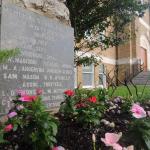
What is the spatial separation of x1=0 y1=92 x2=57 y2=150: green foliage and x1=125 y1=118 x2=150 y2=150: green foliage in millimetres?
644

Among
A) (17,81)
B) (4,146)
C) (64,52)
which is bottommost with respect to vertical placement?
(4,146)

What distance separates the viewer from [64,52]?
679 centimetres

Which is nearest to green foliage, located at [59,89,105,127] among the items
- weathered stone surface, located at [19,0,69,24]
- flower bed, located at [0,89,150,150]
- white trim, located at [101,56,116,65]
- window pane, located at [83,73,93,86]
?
flower bed, located at [0,89,150,150]

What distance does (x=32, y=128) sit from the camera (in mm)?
3242

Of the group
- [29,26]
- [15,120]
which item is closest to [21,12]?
[29,26]

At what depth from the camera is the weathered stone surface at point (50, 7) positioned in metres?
6.19

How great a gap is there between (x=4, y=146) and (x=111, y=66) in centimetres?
2773

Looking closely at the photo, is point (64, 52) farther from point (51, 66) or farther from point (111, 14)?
point (111, 14)

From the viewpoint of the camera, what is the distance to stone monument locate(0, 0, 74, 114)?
525cm

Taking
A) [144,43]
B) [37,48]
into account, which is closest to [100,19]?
[37,48]

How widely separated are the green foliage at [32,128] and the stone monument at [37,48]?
1508 millimetres

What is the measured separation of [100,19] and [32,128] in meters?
9.19

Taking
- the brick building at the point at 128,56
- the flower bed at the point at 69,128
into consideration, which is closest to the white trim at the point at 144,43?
the brick building at the point at 128,56

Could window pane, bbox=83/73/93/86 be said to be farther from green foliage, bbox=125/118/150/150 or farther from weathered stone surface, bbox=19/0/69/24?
green foliage, bbox=125/118/150/150
